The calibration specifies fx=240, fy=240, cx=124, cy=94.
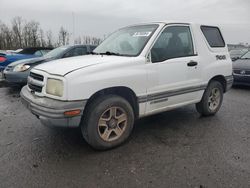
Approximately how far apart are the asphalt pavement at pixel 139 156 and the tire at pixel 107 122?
0.16 metres

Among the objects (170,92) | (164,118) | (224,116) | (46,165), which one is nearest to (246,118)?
(224,116)

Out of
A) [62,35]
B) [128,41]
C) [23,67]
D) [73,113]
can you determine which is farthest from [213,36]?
[62,35]

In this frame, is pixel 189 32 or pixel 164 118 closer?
pixel 189 32

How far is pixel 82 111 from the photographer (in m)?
3.11

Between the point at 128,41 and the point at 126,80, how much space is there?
1.03 m

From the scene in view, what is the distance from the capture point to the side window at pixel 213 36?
4.82 m

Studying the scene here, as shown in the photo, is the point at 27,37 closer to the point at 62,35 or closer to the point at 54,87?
the point at 62,35

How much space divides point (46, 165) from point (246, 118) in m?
4.16

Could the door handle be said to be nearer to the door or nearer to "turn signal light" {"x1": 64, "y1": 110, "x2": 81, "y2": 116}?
the door

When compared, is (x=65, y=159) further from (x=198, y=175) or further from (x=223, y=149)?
(x=223, y=149)

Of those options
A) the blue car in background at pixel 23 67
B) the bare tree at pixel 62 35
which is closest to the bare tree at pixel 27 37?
the bare tree at pixel 62 35

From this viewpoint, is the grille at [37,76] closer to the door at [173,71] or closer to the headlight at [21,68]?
the door at [173,71]

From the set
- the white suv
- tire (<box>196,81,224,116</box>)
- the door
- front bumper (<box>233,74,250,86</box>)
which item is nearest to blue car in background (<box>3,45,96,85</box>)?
the white suv

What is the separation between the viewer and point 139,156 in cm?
332
